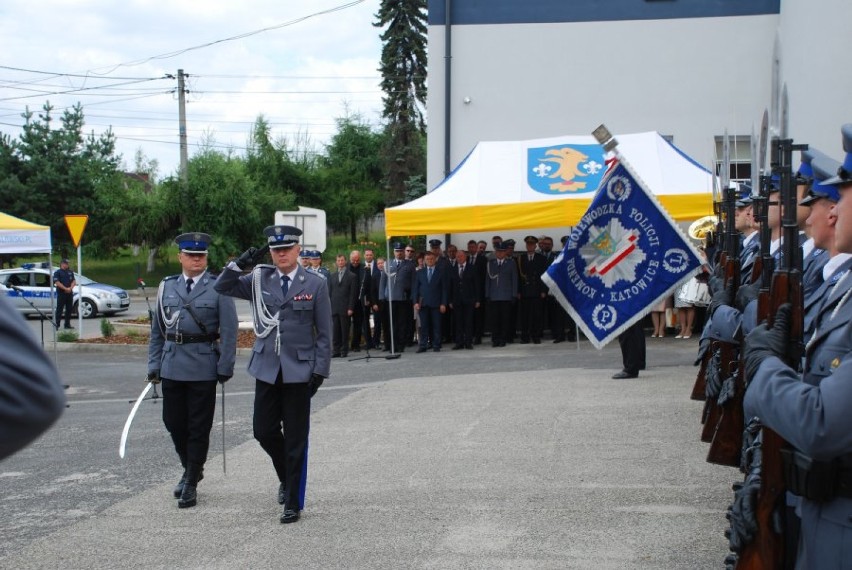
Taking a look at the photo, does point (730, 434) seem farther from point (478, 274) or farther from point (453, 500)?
point (478, 274)

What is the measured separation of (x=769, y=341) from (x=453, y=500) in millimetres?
4099

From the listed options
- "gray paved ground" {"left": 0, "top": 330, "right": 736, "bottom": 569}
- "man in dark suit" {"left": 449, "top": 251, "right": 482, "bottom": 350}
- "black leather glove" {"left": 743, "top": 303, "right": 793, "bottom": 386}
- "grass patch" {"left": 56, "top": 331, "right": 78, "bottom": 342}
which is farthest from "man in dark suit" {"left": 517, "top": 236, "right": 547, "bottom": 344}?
"black leather glove" {"left": 743, "top": 303, "right": 793, "bottom": 386}

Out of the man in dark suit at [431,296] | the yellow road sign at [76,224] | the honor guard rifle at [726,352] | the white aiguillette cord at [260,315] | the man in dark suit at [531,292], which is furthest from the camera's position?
the yellow road sign at [76,224]

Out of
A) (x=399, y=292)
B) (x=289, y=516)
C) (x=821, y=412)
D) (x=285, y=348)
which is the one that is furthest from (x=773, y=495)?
(x=399, y=292)

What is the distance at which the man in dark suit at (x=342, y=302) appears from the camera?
1862cm

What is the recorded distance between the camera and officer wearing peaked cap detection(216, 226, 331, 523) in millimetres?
6734

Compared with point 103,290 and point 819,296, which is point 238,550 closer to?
point 819,296

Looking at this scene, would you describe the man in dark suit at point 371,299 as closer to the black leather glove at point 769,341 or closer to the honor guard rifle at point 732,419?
the honor guard rifle at point 732,419

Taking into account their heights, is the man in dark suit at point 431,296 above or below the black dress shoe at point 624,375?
above

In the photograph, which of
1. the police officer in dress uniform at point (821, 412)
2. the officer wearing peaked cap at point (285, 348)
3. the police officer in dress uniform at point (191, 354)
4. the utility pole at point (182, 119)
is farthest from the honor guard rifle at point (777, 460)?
the utility pole at point (182, 119)

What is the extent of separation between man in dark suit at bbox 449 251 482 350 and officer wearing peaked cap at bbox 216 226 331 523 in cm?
1151

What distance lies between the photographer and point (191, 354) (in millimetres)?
7332

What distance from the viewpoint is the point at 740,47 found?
21.4 m

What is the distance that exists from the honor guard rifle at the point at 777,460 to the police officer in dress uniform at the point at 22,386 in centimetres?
252
